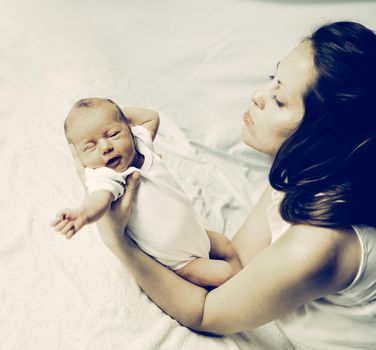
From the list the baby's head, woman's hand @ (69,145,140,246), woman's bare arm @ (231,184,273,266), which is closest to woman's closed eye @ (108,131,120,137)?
the baby's head

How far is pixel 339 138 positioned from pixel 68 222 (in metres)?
0.51

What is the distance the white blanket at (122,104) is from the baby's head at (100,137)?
0.19m

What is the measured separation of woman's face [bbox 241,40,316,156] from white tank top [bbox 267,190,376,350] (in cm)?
19

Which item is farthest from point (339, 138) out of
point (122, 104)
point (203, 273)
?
point (122, 104)

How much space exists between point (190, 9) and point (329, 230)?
1355mm

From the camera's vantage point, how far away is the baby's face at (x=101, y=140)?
2.98 feet

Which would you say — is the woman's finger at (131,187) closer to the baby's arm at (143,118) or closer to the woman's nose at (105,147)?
the woman's nose at (105,147)

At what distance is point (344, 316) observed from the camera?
87 cm

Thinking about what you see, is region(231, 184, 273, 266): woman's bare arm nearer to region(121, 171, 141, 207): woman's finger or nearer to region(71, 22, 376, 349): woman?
region(71, 22, 376, 349): woman

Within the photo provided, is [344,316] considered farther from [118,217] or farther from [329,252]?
[118,217]

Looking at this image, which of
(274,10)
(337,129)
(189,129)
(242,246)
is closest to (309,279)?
(337,129)

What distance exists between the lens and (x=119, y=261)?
36.9 inches

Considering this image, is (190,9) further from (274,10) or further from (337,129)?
(337,129)

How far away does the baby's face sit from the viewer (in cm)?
91
